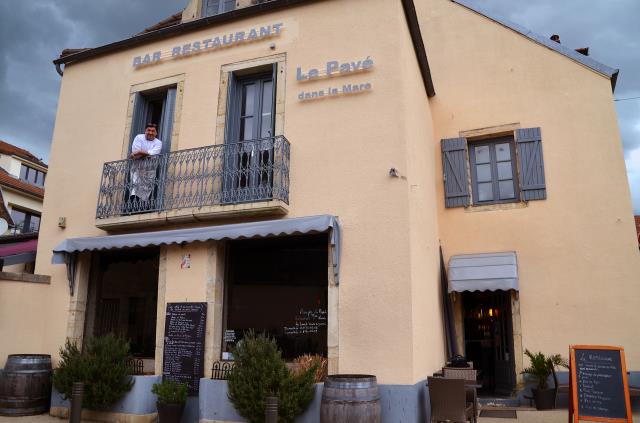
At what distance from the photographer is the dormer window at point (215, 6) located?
32.2 feet

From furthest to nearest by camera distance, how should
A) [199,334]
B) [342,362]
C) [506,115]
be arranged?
[506,115] → [199,334] → [342,362]

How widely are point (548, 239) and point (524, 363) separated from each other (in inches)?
88.2

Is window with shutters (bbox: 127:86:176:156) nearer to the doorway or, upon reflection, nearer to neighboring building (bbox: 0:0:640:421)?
neighboring building (bbox: 0:0:640:421)

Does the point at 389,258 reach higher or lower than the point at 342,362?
higher

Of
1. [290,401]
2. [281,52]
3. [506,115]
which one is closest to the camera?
[290,401]

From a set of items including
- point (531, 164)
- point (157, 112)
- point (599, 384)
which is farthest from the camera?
point (157, 112)

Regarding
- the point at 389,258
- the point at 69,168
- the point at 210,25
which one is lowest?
the point at 389,258

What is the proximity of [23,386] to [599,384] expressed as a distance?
8.10 meters

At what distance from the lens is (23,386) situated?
759 cm

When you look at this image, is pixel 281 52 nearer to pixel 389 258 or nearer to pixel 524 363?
pixel 389 258

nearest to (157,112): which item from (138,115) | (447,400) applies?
(138,115)

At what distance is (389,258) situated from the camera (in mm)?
6648

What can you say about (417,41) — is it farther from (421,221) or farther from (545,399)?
(545,399)

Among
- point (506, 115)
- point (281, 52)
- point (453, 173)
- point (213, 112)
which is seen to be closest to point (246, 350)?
point (213, 112)
